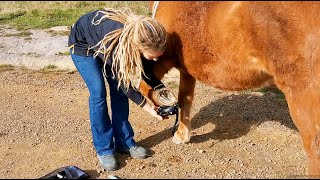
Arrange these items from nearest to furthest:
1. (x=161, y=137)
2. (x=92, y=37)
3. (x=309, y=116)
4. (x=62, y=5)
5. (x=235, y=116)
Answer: (x=309, y=116) < (x=92, y=37) < (x=161, y=137) < (x=235, y=116) < (x=62, y=5)

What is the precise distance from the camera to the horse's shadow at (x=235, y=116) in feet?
16.3

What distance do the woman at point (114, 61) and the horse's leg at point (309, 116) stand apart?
3.66 ft

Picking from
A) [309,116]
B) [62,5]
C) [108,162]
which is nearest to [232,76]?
[309,116]

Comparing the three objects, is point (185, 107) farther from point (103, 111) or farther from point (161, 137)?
point (103, 111)

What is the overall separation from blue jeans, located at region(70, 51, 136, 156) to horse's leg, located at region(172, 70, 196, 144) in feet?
1.75

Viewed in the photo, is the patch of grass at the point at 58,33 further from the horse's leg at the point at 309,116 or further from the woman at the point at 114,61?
the horse's leg at the point at 309,116

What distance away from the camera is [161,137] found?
495 centimetres

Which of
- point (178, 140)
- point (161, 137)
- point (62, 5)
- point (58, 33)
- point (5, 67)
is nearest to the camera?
point (178, 140)

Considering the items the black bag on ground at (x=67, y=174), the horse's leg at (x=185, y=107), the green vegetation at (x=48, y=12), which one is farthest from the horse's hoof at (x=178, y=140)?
the green vegetation at (x=48, y=12)

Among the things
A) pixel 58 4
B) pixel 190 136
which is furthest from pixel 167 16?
pixel 58 4

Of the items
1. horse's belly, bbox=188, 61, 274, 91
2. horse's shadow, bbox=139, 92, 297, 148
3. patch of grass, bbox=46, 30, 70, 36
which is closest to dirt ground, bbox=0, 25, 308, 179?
horse's shadow, bbox=139, 92, 297, 148

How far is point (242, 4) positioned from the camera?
339 centimetres

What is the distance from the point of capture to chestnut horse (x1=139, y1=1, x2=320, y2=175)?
3307mm

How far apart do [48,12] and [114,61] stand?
25.2 feet
